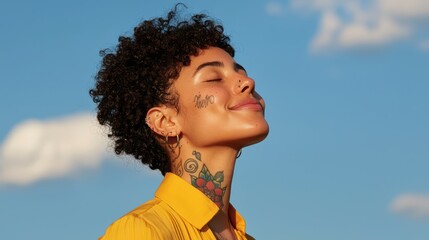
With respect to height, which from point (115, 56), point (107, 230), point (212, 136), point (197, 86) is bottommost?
point (107, 230)

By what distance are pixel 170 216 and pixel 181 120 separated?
75 centimetres

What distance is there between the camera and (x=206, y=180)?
5914 mm

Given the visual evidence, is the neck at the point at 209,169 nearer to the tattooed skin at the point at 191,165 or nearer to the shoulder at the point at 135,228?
the tattooed skin at the point at 191,165

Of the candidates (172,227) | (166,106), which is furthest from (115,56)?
(172,227)

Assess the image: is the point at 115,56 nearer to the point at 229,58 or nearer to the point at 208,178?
the point at 229,58

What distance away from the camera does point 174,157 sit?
607 centimetres

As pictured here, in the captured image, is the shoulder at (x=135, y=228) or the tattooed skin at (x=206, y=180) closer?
the shoulder at (x=135, y=228)

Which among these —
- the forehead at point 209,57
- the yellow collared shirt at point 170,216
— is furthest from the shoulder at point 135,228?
the forehead at point 209,57

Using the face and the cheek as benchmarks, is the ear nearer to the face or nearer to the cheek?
the face

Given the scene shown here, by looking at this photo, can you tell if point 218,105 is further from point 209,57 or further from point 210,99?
point 209,57

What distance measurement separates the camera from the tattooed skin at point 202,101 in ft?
19.3

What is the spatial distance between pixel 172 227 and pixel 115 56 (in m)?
1.76

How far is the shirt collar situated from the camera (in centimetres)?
573

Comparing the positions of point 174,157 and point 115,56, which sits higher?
point 115,56
